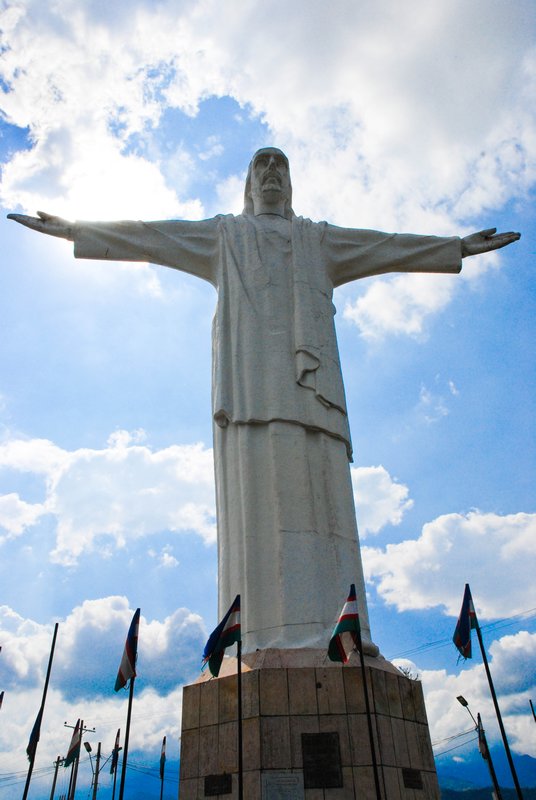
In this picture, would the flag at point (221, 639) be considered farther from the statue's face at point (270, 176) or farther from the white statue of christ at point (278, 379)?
the statue's face at point (270, 176)

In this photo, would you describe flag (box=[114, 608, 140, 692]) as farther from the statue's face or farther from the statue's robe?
the statue's face

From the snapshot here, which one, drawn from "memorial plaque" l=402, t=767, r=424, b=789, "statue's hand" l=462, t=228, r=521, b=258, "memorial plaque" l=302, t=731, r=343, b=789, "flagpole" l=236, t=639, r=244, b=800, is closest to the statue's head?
"statue's hand" l=462, t=228, r=521, b=258

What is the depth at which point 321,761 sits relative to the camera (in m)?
6.23

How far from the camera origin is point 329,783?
612 centimetres

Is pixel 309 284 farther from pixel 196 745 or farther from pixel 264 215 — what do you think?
pixel 196 745

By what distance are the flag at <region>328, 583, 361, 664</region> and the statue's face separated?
265 inches

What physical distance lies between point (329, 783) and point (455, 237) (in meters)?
8.04

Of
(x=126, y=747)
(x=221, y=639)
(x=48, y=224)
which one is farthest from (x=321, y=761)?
(x=48, y=224)

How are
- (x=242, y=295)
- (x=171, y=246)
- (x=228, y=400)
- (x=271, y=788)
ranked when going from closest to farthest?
(x=271, y=788) < (x=228, y=400) < (x=242, y=295) < (x=171, y=246)

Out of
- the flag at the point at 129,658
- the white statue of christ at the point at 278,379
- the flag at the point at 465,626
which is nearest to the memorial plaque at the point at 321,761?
the white statue of christ at the point at 278,379

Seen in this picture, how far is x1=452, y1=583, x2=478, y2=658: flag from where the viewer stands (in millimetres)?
9469

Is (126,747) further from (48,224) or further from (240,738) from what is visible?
(48,224)

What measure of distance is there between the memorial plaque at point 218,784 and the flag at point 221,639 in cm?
91

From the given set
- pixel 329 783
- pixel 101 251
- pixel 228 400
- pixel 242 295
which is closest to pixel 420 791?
pixel 329 783
